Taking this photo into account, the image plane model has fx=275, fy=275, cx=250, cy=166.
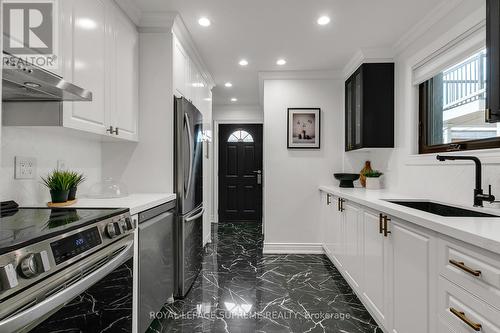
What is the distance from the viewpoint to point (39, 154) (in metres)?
1.75

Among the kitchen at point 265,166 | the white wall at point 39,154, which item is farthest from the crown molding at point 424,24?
the white wall at point 39,154

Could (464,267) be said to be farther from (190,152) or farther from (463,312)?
(190,152)

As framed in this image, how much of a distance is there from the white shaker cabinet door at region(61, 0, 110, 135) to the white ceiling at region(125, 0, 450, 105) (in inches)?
23.3

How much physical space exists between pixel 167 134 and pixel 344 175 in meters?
2.23

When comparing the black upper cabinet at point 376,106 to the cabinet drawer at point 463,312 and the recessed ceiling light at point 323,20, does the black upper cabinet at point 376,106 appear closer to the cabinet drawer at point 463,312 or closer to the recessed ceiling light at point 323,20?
the recessed ceiling light at point 323,20

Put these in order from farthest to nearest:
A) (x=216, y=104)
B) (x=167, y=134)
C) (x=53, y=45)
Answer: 1. (x=216, y=104)
2. (x=167, y=134)
3. (x=53, y=45)

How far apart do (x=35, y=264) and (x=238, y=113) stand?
518 centimetres

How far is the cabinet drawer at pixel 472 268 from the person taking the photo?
94 cm

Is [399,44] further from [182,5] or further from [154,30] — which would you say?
[154,30]

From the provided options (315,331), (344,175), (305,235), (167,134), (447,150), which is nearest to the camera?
(315,331)

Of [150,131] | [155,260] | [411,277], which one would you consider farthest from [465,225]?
[150,131]

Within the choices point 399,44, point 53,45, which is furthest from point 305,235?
point 53,45

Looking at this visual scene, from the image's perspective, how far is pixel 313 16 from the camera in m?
2.42

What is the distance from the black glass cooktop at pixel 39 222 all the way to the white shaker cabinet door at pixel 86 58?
521mm
